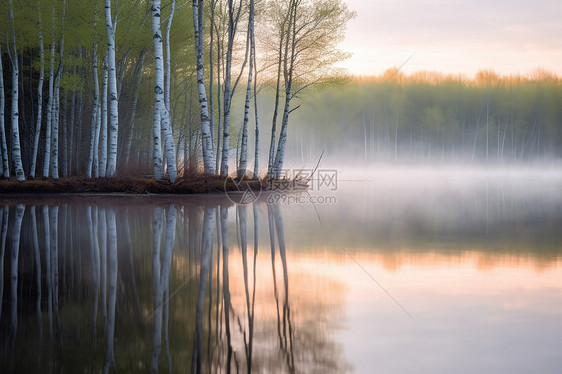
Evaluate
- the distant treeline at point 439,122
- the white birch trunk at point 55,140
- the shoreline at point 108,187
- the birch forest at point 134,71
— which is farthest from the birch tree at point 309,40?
the distant treeline at point 439,122

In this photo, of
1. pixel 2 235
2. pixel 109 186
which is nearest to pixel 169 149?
pixel 109 186

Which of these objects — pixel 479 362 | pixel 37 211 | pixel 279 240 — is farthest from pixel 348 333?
pixel 37 211

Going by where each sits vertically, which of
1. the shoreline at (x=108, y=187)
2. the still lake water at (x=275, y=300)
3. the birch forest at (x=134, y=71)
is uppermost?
the birch forest at (x=134, y=71)

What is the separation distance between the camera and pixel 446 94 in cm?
10762

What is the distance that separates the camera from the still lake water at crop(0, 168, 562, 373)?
13.9 feet

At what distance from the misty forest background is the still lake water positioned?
17164 mm

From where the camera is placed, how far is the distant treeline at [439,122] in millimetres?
99188

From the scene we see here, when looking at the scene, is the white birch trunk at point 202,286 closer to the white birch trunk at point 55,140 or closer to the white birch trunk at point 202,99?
the white birch trunk at point 202,99

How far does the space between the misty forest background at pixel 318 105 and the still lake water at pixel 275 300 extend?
17.2m

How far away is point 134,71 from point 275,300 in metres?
29.6

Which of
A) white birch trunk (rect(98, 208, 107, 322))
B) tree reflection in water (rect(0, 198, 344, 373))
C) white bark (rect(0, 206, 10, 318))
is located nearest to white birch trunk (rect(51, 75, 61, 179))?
white bark (rect(0, 206, 10, 318))

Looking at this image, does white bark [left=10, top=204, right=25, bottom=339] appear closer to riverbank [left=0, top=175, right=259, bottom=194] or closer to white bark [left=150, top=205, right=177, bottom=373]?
white bark [left=150, top=205, right=177, bottom=373]

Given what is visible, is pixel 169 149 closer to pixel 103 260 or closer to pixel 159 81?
pixel 159 81

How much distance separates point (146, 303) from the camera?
18.9 ft
